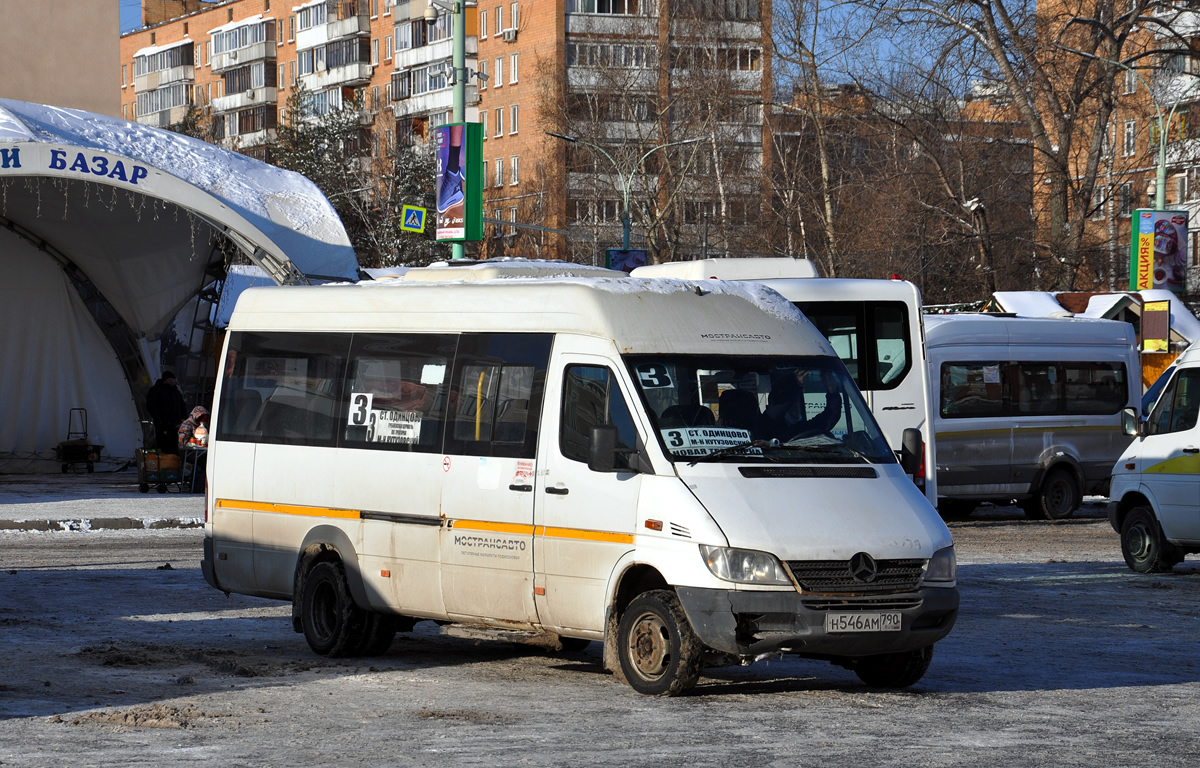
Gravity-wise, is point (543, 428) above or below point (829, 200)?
below

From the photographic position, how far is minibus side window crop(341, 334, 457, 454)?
35.3 ft

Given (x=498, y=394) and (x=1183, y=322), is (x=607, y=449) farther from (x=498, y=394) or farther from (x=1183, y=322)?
(x=1183, y=322)

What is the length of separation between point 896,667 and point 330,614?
3722mm

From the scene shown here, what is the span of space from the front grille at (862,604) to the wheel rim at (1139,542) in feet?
27.2

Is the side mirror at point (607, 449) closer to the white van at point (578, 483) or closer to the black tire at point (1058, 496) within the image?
the white van at point (578, 483)

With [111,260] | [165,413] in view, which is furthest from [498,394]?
[111,260]

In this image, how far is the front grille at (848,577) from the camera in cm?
904

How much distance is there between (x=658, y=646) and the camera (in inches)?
367

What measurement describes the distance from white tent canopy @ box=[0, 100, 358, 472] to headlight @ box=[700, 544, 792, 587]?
59.5ft

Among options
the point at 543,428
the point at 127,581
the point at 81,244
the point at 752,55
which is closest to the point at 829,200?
the point at 752,55

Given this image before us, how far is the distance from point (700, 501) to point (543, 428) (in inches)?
51.6

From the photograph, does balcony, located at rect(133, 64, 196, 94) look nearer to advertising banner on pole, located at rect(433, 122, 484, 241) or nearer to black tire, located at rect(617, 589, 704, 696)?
advertising banner on pole, located at rect(433, 122, 484, 241)

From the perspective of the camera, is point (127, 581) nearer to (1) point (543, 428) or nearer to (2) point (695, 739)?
(1) point (543, 428)

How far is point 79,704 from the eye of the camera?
29.3 ft
